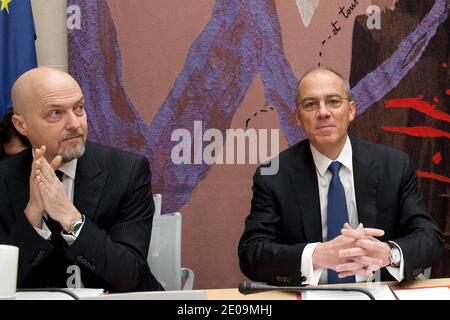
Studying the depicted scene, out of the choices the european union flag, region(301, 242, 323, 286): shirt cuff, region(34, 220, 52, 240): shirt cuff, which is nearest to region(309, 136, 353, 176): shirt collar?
Result: region(301, 242, 323, 286): shirt cuff

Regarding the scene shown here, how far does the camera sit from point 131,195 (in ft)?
7.65

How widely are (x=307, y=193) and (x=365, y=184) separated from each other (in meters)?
0.24

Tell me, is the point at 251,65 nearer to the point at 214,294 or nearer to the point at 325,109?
the point at 325,109

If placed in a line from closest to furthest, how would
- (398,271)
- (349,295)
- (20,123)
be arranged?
1. (349,295)
2. (398,271)
3. (20,123)

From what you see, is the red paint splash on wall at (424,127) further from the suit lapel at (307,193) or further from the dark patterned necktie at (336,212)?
the dark patterned necktie at (336,212)

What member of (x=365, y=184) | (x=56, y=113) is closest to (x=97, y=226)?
(x=56, y=113)

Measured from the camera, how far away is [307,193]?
2.45 metres

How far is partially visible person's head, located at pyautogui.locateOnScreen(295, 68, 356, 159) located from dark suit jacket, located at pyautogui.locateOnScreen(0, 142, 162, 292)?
70 centimetres

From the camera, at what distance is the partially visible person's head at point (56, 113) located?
2270 mm

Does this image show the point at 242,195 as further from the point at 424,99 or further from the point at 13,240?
the point at 13,240

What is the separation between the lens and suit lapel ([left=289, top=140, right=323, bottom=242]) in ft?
7.87
